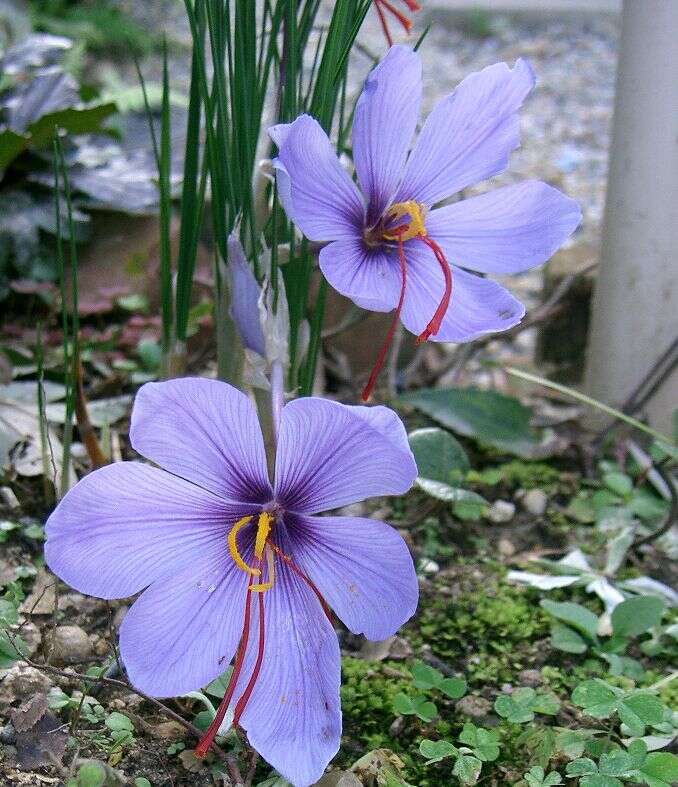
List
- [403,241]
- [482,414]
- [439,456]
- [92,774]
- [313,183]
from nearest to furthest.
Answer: [92,774], [313,183], [403,241], [439,456], [482,414]

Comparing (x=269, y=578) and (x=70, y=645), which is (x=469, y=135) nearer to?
(x=269, y=578)

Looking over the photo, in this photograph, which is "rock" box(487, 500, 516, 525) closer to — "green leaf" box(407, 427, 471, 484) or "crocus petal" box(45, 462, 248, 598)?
"green leaf" box(407, 427, 471, 484)

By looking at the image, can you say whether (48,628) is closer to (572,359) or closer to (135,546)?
(135,546)

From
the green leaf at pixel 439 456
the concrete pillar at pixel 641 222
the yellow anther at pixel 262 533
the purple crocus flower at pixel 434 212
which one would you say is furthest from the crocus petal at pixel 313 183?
the concrete pillar at pixel 641 222

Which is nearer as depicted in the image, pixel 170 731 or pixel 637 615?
pixel 170 731

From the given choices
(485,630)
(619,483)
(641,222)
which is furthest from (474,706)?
(641,222)

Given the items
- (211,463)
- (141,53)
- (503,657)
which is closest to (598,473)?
(503,657)

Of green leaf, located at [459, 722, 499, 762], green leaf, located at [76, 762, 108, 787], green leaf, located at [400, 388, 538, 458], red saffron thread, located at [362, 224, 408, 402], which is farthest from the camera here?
green leaf, located at [400, 388, 538, 458]

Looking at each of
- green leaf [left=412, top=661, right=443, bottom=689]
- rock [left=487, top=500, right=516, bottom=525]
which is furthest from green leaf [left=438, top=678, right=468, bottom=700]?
rock [left=487, top=500, right=516, bottom=525]
